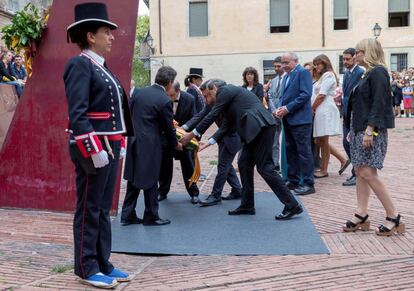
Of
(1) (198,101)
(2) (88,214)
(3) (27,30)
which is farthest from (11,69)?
(2) (88,214)

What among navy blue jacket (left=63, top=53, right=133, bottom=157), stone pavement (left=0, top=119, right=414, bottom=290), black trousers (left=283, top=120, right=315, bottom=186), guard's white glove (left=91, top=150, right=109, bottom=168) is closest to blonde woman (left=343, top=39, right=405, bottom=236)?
stone pavement (left=0, top=119, right=414, bottom=290)

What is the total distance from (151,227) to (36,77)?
95.6 inches

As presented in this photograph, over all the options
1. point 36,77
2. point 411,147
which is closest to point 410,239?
point 36,77

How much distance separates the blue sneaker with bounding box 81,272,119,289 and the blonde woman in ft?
9.01

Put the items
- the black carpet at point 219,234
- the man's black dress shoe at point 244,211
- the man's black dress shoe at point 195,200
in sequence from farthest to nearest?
the man's black dress shoe at point 195,200, the man's black dress shoe at point 244,211, the black carpet at point 219,234

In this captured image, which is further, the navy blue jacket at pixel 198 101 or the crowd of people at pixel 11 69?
the crowd of people at pixel 11 69

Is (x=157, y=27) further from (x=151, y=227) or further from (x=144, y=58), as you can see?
(x=151, y=227)

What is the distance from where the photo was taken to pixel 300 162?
8.19 metres

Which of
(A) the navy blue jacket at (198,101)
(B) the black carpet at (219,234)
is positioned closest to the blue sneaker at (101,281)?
(B) the black carpet at (219,234)

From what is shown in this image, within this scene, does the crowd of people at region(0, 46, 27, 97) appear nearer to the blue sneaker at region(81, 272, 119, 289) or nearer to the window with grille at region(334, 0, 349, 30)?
the blue sneaker at region(81, 272, 119, 289)

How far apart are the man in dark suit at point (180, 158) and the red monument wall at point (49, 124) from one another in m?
1.04

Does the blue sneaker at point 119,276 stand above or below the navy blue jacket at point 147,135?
below

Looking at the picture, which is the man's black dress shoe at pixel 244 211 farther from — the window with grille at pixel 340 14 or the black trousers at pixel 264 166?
the window with grille at pixel 340 14

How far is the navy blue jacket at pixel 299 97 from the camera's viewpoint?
8.08 metres
